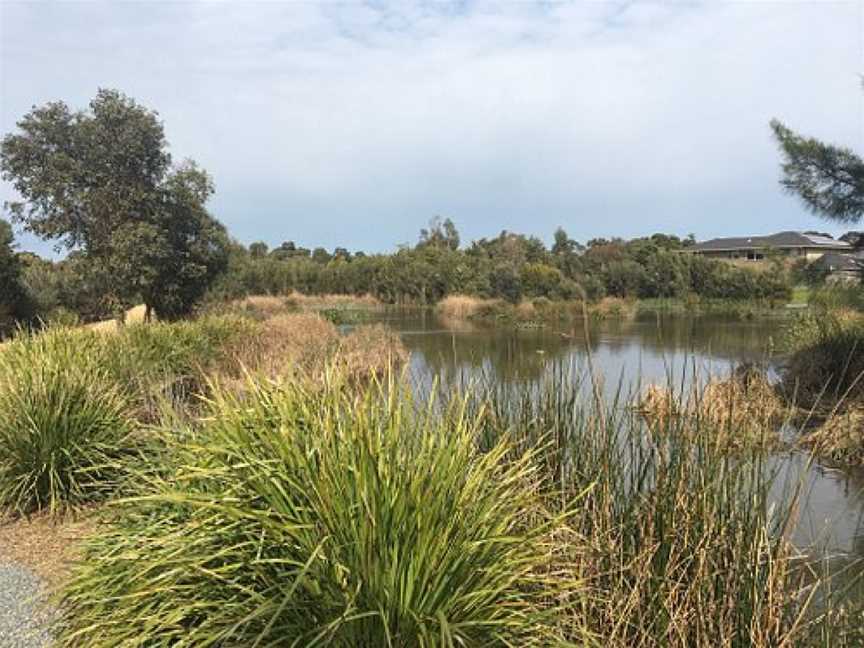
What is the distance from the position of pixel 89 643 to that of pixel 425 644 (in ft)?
4.44

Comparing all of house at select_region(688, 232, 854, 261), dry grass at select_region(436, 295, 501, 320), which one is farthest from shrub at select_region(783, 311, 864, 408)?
house at select_region(688, 232, 854, 261)

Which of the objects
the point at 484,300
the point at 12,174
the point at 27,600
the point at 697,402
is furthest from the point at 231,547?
the point at 484,300

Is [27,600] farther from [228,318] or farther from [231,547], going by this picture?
[228,318]

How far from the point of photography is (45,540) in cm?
471

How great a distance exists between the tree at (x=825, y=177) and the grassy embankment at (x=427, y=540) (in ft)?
32.8

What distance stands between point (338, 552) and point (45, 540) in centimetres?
329

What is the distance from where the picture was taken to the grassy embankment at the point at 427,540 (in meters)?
2.40

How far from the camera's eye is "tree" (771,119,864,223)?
455 inches

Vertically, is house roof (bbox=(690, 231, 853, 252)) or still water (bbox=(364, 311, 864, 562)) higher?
house roof (bbox=(690, 231, 853, 252))

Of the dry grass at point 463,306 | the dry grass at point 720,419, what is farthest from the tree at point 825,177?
the dry grass at point 463,306

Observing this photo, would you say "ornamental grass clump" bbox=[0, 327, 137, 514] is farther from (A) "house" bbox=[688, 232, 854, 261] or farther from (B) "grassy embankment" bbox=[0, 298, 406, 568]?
(A) "house" bbox=[688, 232, 854, 261]

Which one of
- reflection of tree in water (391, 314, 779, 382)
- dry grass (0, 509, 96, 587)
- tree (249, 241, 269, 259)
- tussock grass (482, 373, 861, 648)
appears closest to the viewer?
tussock grass (482, 373, 861, 648)

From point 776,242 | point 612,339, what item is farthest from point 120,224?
point 776,242

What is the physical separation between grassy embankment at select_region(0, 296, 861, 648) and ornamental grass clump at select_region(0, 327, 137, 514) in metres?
1.77
